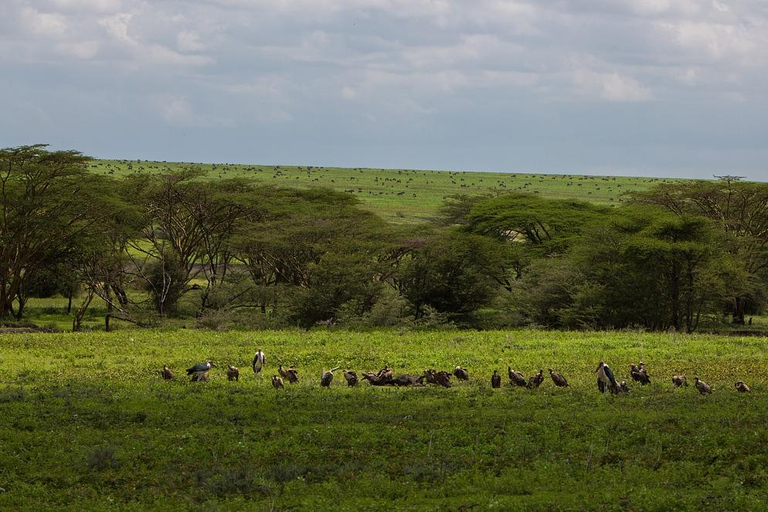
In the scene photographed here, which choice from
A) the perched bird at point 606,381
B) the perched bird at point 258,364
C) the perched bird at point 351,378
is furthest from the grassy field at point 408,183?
the perched bird at point 606,381

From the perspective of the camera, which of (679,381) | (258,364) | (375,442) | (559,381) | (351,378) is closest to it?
(375,442)

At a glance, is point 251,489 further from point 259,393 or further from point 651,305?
point 651,305

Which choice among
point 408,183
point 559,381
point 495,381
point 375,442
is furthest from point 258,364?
point 408,183

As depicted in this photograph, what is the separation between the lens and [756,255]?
46938mm

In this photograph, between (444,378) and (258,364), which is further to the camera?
(258,364)

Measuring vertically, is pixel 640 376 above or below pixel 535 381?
above

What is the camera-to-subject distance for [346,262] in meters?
39.2

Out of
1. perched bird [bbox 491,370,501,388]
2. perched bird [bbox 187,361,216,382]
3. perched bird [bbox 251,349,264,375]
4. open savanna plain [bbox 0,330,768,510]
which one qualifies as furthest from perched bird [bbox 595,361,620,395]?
perched bird [bbox 187,361,216,382]

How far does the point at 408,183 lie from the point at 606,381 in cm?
11860

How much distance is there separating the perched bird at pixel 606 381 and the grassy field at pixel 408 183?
6748 cm

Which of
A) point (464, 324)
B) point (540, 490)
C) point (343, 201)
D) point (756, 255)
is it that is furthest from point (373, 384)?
point (343, 201)

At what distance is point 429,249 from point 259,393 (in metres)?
22.0

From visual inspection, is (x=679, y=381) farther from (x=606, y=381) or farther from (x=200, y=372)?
(x=200, y=372)

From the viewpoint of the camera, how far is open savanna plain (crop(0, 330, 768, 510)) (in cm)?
1255
